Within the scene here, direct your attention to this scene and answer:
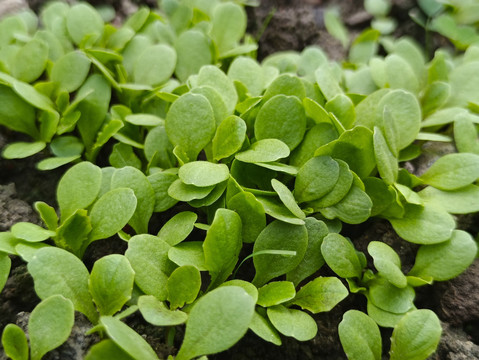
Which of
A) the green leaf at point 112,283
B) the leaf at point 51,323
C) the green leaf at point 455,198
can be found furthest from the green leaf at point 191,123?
the green leaf at point 455,198

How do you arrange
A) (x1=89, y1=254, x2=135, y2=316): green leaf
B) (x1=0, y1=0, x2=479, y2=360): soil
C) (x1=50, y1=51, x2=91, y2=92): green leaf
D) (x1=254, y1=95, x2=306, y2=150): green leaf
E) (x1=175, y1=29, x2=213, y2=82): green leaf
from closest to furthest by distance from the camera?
(x1=89, y1=254, x2=135, y2=316): green leaf
(x1=0, y1=0, x2=479, y2=360): soil
(x1=254, y1=95, x2=306, y2=150): green leaf
(x1=50, y1=51, x2=91, y2=92): green leaf
(x1=175, y1=29, x2=213, y2=82): green leaf

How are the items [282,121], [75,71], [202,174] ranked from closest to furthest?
1. [202,174]
2. [282,121]
3. [75,71]

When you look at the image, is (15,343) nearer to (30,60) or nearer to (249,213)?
(249,213)

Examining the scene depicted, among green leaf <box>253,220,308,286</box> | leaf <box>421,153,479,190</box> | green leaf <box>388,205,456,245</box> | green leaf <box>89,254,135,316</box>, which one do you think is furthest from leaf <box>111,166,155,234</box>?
leaf <box>421,153,479,190</box>

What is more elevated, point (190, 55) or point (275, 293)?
point (190, 55)

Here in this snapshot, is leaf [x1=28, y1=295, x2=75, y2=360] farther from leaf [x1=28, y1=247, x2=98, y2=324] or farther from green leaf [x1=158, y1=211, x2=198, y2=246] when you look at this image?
green leaf [x1=158, y1=211, x2=198, y2=246]

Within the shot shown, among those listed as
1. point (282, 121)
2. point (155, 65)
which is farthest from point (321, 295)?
point (155, 65)

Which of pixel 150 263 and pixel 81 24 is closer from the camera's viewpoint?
pixel 150 263

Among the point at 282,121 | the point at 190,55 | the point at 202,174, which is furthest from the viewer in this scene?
the point at 190,55
